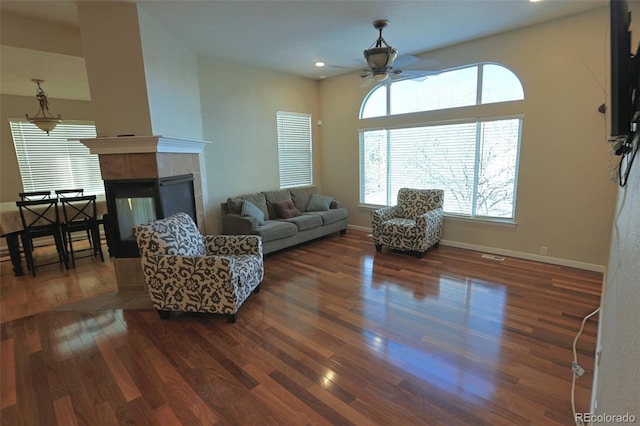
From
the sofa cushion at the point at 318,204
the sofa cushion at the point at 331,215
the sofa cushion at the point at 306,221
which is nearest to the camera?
the sofa cushion at the point at 306,221

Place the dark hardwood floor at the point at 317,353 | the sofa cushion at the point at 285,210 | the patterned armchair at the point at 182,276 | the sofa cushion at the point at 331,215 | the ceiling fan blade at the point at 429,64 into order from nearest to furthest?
1. the dark hardwood floor at the point at 317,353
2. the patterned armchair at the point at 182,276
3. the ceiling fan blade at the point at 429,64
4. the sofa cushion at the point at 285,210
5. the sofa cushion at the point at 331,215

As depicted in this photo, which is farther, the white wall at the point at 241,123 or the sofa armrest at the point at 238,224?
the white wall at the point at 241,123

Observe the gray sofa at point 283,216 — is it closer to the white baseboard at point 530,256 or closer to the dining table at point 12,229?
the white baseboard at point 530,256

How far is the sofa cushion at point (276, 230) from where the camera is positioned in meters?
4.53

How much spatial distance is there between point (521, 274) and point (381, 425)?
2.96m

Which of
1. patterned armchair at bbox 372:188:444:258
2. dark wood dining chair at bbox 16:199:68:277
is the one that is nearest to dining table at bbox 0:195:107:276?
dark wood dining chair at bbox 16:199:68:277

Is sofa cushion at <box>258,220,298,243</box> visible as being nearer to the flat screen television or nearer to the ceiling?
the ceiling

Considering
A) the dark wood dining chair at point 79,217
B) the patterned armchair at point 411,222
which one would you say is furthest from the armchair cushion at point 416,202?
the dark wood dining chair at point 79,217

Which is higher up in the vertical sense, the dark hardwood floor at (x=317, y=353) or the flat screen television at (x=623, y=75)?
the flat screen television at (x=623, y=75)

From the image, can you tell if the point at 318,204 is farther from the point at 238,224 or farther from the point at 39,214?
the point at 39,214

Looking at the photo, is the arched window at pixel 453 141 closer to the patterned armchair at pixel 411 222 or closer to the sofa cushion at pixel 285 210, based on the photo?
the patterned armchair at pixel 411 222

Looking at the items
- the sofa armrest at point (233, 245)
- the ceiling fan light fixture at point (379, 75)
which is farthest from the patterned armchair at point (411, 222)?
the sofa armrest at point (233, 245)

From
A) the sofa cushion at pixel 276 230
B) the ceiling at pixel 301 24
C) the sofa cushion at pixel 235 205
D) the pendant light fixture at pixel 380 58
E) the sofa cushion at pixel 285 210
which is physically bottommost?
the sofa cushion at pixel 276 230

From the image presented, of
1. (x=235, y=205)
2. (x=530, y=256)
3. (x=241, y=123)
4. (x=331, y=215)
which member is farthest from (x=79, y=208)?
(x=530, y=256)
